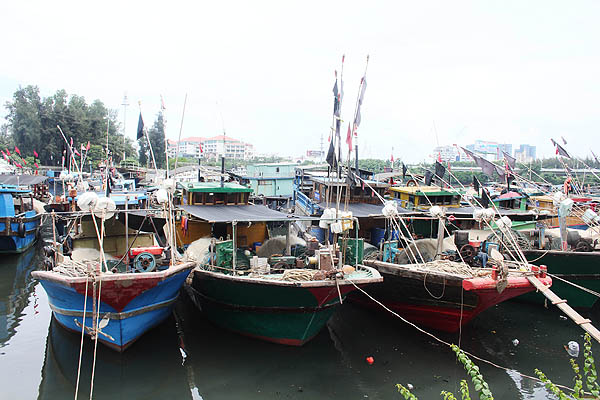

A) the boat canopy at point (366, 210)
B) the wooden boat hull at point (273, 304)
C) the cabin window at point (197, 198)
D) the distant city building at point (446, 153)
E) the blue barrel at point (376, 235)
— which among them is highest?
the distant city building at point (446, 153)

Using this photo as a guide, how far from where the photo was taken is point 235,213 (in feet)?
43.7

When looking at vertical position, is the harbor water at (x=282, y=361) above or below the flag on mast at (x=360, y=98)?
below

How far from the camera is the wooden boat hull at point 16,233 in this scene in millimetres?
18562

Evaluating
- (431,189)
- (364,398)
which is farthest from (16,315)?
(431,189)

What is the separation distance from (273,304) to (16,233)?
14389 mm

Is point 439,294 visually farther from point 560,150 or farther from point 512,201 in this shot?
point 512,201

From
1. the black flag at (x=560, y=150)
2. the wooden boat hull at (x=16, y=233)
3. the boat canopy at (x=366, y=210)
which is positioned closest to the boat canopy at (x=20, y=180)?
the wooden boat hull at (x=16, y=233)

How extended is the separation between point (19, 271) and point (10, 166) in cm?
2610

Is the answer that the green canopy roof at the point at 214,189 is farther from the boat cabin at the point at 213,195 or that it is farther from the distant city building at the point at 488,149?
the distant city building at the point at 488,149

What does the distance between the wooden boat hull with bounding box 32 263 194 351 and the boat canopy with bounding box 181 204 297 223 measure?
183 cm

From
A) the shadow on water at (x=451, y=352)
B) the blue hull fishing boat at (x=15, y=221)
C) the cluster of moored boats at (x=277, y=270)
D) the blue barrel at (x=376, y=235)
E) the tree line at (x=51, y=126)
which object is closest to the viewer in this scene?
the shadow on water at (x=451, y=352)

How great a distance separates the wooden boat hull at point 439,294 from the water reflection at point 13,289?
10247mm

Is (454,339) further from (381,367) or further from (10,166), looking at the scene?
(10,166)

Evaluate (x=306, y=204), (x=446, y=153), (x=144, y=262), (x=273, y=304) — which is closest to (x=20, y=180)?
(x=306, y=204)
